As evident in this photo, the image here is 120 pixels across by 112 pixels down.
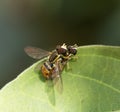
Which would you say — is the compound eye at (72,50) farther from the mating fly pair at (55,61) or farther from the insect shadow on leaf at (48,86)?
the insect shadow on leaf at (48,86)

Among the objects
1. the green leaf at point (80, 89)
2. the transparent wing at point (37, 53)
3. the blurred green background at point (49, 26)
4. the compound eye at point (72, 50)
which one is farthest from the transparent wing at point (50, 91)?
the blurred green background at point (49, 26)

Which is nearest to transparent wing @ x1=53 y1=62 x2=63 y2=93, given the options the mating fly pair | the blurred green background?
the mating fly pair

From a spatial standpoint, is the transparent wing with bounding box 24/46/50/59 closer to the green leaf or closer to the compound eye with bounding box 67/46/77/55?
the compound eye with bounding box 67/46/77/55

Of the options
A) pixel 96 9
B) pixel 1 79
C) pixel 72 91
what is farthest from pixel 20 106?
pixel 96 9

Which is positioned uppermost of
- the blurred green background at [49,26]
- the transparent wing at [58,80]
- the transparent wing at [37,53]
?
the transparent wing at [58,80]

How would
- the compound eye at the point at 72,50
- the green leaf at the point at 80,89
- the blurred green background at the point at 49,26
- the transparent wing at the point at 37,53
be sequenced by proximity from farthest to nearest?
1. the blurred green background at the point at 49,26
2. the transparent wing at the point at 37,53
3. the compound eye at the point at 72,50
4. the green leaf at the point at 80,89

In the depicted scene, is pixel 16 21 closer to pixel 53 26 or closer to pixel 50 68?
pixel 53 26
